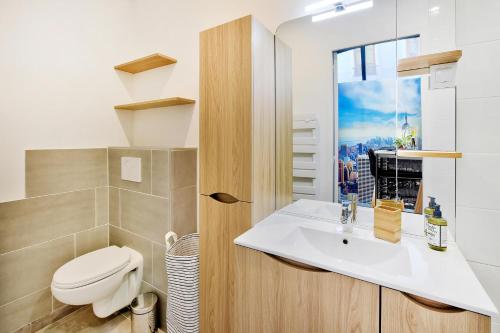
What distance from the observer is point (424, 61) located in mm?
1074

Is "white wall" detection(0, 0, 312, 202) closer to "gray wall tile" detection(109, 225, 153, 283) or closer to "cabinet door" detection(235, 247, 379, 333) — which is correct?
"gray wall tile" detection(109, 225, 153, 283)

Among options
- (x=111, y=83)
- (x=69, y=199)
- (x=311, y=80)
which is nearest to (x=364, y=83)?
(x=311, y=80)

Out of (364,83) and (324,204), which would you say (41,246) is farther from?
(364,83)

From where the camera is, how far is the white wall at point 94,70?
Result: 5.07ft

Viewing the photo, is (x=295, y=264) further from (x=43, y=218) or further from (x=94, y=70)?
(x=94, y=70)

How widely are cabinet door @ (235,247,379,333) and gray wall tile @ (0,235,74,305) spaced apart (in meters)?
1.50

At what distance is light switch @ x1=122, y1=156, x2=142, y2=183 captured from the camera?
182cm

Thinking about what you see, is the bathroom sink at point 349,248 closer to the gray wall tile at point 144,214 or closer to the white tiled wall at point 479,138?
the white tiled wall at point 479,138

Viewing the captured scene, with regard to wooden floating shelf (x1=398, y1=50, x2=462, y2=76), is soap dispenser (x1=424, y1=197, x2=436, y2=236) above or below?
below

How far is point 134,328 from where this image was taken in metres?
1.63

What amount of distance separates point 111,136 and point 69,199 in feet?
1.95

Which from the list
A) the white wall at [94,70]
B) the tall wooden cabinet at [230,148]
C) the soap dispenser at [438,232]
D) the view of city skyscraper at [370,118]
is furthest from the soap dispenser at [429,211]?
the white wall at [94,70]

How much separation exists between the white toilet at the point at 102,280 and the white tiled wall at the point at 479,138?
1944mm

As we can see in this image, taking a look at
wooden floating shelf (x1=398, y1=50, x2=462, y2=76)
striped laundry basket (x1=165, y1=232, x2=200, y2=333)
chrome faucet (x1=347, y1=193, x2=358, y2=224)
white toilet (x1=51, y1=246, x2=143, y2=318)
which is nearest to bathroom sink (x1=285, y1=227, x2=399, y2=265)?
chrome faucet (x1=347, y1=193, x2=358, y2=224)
